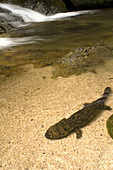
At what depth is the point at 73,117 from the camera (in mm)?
2350

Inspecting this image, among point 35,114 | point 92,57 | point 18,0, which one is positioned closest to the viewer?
point 35,114

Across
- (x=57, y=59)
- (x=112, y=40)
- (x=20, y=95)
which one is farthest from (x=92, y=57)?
(x=20, y=95)

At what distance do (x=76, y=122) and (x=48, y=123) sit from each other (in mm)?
393

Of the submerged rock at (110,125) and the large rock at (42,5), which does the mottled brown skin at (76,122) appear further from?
the large rock at (42,5)

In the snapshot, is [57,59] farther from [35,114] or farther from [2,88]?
[35,114]

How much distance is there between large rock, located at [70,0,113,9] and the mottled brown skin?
47.2 ft

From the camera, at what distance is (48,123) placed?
2.42 metres

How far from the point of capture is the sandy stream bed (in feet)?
6.25

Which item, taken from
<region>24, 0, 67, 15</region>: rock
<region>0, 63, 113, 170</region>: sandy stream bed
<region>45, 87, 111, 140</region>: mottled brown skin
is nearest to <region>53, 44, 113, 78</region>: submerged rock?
<region>0, 63, 113, 170</region>: sandy stream bed

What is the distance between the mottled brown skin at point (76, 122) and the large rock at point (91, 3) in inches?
567

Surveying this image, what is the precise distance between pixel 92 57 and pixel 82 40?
1.80 meters

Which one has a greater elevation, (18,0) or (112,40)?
(18,0)

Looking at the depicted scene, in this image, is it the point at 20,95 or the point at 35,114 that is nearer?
the point at 35,114

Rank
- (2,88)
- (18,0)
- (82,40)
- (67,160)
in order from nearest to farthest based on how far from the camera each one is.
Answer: (67,160) < (2,88) < (82,40) < (18,0)
